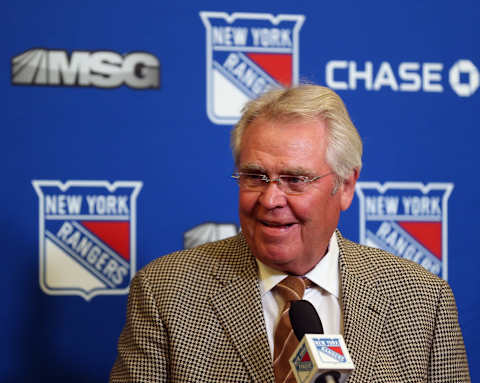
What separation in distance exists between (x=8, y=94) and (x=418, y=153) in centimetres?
130

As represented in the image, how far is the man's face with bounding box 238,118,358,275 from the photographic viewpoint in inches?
54.2

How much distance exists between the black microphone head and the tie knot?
0.36 m

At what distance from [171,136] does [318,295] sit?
27.8 inches

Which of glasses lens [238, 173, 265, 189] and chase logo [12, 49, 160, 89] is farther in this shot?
chase logo [12, 49, 160, 89]

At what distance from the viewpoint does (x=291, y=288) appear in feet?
4.80

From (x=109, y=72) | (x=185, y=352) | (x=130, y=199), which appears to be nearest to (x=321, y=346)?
(x=185, y=352)

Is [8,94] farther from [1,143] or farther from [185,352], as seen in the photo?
[185,352]

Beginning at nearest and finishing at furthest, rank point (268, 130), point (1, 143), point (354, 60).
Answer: point (268, 130)
point (1, 143)
point (354, 60)

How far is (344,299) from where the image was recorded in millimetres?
1482

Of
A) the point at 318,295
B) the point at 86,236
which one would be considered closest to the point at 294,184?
the point at 318,295

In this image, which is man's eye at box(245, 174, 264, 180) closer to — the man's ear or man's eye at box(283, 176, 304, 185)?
man's eye at box(283, 176, 304, 185)

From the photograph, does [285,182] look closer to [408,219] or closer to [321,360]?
[321,360]

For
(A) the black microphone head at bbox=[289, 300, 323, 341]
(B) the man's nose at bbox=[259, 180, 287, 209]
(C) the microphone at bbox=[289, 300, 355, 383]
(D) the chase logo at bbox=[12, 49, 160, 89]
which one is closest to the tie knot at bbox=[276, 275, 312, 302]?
(B) the man's nose at bbox=[259, 180, 287, 209]

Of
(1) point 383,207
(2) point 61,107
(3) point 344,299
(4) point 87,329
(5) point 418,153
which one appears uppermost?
(2) point 61,107
